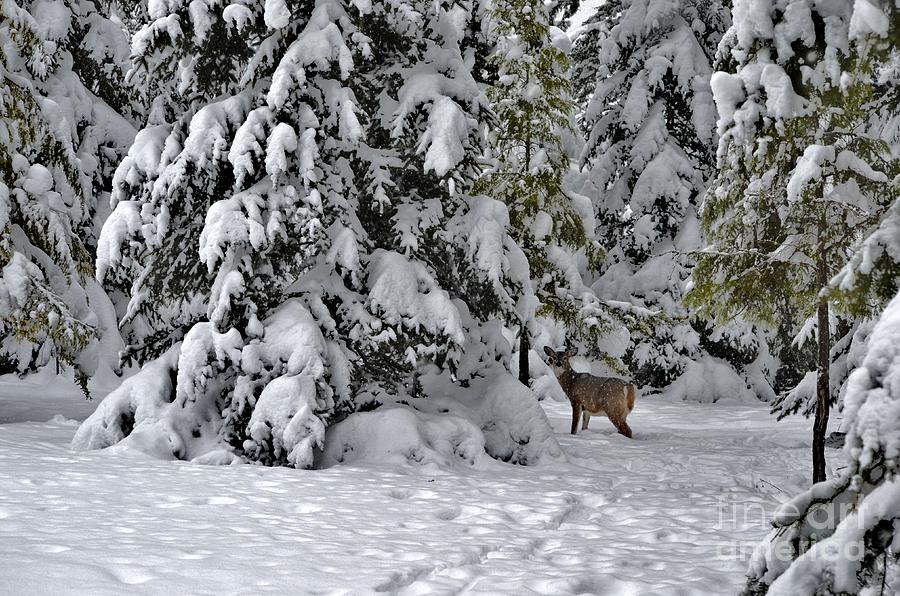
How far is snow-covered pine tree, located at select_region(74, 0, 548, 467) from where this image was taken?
9203mm

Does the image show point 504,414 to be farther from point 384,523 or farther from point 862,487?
point 862,487

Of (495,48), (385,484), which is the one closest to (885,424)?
(385,484)

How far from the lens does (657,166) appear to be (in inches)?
731

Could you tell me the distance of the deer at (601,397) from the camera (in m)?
12.7

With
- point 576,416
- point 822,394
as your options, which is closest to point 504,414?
point 576,416

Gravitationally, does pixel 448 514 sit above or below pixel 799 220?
below

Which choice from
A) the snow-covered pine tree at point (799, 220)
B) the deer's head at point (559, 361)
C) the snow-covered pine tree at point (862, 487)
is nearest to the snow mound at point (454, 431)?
the snow-covered pine tree at point (799, 220)

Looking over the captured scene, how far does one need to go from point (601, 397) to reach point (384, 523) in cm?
717

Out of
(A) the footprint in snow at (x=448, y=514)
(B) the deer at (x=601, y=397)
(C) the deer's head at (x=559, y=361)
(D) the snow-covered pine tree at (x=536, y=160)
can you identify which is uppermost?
(D) the snow-covered pine tree at (x=536, y=160)

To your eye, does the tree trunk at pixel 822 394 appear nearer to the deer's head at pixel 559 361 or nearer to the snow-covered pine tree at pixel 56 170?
the deer's head at pixel 559 361

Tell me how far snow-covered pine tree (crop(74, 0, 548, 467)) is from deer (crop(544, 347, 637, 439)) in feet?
9.76

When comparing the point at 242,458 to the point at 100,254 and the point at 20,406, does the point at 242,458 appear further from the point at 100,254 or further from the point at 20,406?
the point at 20,406

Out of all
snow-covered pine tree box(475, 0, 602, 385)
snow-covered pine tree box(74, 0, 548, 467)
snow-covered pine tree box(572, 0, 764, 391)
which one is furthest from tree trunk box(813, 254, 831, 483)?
snow-covered pine tree box(572, 0, 764, 391)

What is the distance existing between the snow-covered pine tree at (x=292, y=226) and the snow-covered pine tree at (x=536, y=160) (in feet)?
6.14
